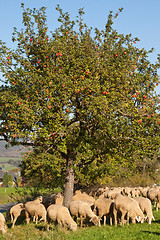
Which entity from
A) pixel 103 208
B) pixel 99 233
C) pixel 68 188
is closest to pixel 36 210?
pixel 68 188

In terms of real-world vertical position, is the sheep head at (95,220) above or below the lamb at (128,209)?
below

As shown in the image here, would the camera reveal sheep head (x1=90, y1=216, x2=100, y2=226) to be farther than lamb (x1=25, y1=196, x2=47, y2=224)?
No

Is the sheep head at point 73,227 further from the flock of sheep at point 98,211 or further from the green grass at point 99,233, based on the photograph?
the green grass at point 99,233

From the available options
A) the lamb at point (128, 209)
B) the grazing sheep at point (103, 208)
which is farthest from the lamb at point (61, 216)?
the lamb at point (128, 209)

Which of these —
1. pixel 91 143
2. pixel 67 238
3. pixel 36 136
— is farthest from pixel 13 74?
pixel 67 238

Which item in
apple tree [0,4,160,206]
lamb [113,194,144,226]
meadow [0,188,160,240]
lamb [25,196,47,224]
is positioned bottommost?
meadow [0,188,160,240]

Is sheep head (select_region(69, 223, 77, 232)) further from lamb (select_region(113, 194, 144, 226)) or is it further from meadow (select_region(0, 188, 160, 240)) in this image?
lamb (select_region(113, 194, 144, 226))

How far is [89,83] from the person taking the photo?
17781 millimetres

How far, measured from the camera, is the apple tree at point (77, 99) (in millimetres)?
17094

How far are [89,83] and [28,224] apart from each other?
426 inches

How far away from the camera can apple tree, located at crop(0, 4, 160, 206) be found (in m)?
17.1

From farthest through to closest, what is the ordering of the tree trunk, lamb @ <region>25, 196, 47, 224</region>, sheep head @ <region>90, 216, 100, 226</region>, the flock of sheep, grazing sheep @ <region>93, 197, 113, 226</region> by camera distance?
the tree trunk < lamb @ <region>25, 196, 47, 224</region> < grazing sheep @ <region>93, 197, 113, 226</region> < sheep head @ <region>90, 216, 100, 226</region> < the flock of sheep

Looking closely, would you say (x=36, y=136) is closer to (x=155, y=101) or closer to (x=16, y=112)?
(x=16, y=112)

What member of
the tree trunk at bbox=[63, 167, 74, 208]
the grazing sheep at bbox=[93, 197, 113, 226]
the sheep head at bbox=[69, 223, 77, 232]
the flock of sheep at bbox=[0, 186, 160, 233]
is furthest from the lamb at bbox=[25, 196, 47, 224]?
the grazing sheep at bbox=[93, 197, 113, 226]
